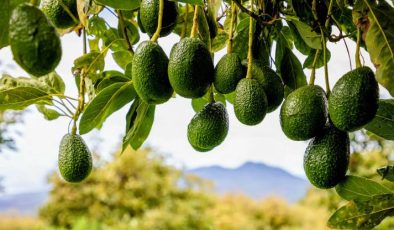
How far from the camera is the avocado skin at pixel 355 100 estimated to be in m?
0.62

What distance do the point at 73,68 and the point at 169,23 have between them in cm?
28

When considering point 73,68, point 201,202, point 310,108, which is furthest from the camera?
point 201,202

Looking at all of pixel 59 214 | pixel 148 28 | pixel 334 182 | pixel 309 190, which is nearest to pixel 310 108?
pixel 334 182

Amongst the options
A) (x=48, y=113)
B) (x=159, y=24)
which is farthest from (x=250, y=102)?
Answer: (x=48, y=113)

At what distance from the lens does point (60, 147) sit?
32.4 inches

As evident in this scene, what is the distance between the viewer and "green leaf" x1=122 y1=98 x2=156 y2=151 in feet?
2.75

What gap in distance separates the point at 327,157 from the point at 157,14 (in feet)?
0.83

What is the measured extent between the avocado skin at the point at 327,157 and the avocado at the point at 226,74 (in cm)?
12

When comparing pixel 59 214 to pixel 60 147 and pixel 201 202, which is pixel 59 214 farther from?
pixel 60 147

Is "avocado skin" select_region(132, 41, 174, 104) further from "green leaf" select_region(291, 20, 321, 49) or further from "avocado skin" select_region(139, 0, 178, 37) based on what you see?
"green leaf" select_region(291, 20, 321, 49)

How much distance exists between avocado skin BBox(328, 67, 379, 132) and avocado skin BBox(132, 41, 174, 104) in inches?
7.5

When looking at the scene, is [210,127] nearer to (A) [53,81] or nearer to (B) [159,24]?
(B) [159,24]

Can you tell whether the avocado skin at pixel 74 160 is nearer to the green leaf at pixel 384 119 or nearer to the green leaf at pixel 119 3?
the green leaf at pixel 119 3

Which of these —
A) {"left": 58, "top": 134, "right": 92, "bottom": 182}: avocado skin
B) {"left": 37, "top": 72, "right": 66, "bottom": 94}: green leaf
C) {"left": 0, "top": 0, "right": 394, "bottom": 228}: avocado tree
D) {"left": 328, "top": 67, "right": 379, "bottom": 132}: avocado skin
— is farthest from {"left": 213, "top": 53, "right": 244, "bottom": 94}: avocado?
{"left": 37, "top": 72, "right": 66, "bottom": 94}: green leaf
